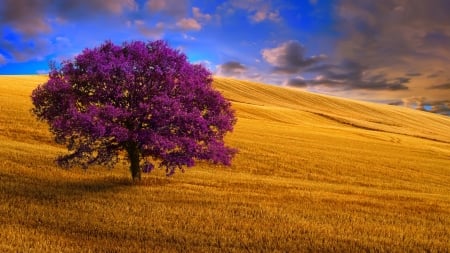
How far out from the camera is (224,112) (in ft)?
65.9

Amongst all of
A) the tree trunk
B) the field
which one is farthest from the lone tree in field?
the field

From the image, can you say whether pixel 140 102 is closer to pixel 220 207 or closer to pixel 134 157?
pixel 134 157

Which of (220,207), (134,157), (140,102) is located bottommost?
(220,207)

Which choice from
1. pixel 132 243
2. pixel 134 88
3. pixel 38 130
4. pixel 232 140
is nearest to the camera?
pixel 132 243

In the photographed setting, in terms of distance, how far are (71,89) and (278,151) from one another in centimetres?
1907

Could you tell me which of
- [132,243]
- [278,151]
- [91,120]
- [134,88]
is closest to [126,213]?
[132,243]

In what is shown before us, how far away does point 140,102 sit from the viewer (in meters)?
18.5

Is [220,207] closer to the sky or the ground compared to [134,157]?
closer to the ground

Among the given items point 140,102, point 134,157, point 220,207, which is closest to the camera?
point 220,207

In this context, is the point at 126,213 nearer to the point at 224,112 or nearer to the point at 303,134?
the point at 224,112

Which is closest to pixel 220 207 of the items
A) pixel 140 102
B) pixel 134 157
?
pixel 140 102

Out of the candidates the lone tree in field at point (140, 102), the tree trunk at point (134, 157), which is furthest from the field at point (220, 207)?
the lone tree in field at point (140, 102)

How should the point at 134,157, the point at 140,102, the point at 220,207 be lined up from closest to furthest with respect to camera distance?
the point at 220,207, the point at 140,102, the point at 134,157

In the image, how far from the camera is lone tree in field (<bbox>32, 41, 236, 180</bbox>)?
18.2 metres
